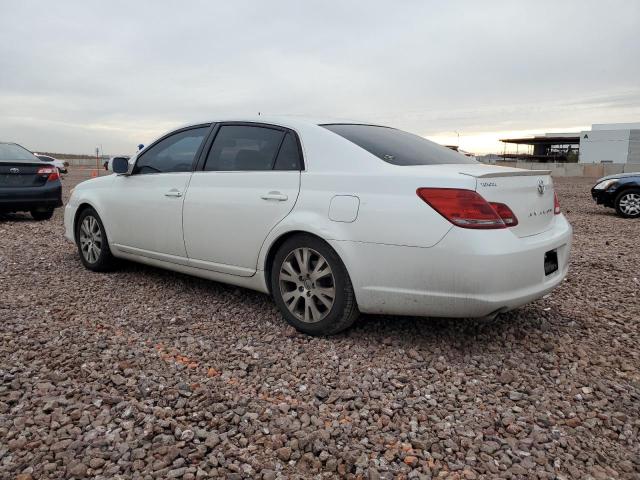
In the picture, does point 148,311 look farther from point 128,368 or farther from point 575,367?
point 575,367

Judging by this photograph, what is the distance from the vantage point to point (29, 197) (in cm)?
962

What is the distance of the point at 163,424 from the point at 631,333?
323 centimetres

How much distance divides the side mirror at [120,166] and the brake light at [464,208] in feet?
10.5

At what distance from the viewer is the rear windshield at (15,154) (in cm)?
970

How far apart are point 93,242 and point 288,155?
2.74m

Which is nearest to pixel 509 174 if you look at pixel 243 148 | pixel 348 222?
pixel 348 222

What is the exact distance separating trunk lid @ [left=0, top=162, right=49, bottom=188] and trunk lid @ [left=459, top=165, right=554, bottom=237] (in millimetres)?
8594

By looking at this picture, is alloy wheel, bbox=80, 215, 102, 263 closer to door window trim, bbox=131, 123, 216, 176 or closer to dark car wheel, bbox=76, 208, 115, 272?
dark car wheel, bbox=76, 208, 115, 272

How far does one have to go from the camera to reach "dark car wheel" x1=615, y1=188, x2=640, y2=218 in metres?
11.3

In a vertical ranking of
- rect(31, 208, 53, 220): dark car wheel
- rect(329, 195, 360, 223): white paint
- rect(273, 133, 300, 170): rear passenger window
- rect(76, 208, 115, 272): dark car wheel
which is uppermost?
rect(273, 133, 300, 170): rear passenger window

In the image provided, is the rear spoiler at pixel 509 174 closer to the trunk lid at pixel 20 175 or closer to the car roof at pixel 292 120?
the car roof at pixel 292 120

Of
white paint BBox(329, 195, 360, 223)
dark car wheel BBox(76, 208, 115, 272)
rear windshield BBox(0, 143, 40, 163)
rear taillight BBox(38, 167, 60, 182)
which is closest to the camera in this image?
white paint BBox(329, 195, 360, 223)

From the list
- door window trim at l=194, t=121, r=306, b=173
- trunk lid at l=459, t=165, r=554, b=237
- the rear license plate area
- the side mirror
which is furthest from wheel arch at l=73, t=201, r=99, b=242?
the rear license plate area

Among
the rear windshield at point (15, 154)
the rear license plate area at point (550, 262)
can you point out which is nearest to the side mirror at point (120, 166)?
the rear license plate area at point (550, 262)
